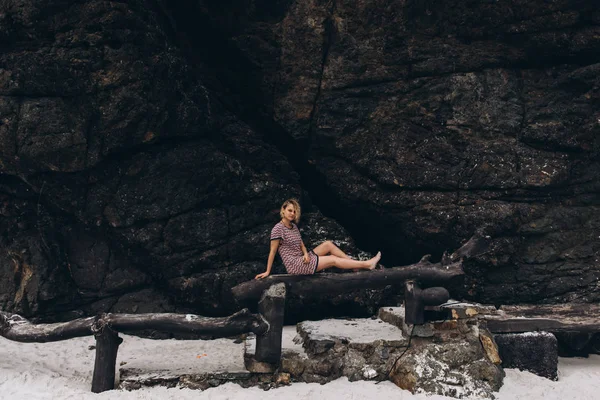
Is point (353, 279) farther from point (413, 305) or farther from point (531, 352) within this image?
point (531, 352)

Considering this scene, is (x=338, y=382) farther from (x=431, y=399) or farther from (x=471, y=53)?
(x=471, y=53)

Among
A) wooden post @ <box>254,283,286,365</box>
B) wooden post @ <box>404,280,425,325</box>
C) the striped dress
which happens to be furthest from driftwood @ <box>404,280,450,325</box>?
wooden post @ <box>254,283,286,365</box>

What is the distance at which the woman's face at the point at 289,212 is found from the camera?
8.70 meters

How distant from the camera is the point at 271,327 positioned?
7.79 meters

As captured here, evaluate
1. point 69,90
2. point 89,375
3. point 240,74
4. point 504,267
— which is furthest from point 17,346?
point 504,267

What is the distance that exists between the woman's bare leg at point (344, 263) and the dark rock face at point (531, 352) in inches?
88.3

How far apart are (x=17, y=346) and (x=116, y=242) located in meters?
2.51

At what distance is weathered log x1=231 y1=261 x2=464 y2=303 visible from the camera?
810cm

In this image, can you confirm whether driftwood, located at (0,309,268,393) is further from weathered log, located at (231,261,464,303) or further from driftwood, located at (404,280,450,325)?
driftwood, located at (404,280,450,325)

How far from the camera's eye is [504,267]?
10.4 metres

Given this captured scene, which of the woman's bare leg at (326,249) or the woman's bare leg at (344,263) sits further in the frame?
the woman's bare leg at (326,249)

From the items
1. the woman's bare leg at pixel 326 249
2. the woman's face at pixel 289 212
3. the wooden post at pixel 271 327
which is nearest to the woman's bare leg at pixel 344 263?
the woman's bare leg at pixel 326 249

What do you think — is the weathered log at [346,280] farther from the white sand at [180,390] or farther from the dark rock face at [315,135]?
the dark rock face at [315,135]

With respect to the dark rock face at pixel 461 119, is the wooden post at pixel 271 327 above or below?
below
